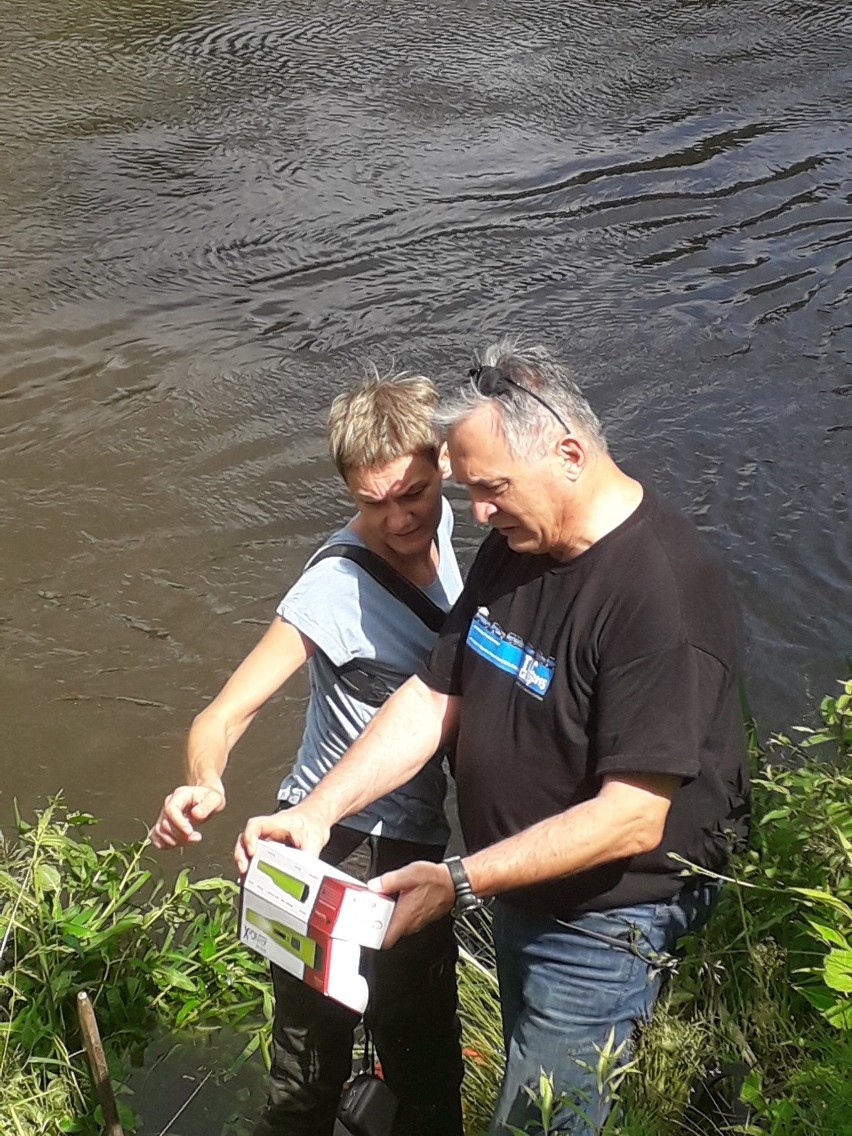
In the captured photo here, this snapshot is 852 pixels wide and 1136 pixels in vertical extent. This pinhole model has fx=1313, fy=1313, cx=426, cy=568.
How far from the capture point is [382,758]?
2762mm

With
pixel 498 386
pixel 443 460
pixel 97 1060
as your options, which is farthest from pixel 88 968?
pixel 498 386

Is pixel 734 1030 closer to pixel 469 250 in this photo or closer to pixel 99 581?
pixel 99 581

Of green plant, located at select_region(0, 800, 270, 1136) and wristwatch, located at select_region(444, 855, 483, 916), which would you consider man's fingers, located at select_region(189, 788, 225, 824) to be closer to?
wristwatch, located at select_region(444, 855, 483, 916)

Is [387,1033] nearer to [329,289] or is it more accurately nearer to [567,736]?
[567,736]

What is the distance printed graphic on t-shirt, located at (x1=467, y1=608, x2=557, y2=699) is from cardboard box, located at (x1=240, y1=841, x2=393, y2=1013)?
1.63ft

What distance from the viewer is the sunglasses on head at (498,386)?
2514mm

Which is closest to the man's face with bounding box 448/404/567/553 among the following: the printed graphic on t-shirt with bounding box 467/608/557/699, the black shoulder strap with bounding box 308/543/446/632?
the printed graphic on t-shirt with bounding box 467/608/557/699

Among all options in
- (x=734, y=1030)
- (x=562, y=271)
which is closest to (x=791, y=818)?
(x=734, y=1030)

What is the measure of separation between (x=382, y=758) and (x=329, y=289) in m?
5.68

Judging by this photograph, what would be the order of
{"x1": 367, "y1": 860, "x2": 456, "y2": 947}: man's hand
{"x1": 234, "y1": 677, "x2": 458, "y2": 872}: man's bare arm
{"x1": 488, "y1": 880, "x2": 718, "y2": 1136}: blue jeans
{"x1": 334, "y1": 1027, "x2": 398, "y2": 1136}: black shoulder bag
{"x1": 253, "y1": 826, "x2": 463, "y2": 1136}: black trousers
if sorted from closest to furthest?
{"x1": 367, "y1": 860, "x2": 456, "y2": 947}: man's hand
{"x1": 488, "y1": 880, "x2": 718, "y2": 1136}: blue jeans
{"x1": 234, "y1": 677, "x2": 458, "y2": 872}: man's bare arm
{"x1": 253, "y1": 826, "x2": 463, "y2": 1136}: black trousers
{"x1": 334, "y1": 1027, "x2": 398, "y2": 1136}: black shoulder bag

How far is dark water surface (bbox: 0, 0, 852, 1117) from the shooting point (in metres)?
5.61

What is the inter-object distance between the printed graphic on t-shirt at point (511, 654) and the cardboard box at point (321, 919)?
0.50 metres

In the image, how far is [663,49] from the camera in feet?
36.1

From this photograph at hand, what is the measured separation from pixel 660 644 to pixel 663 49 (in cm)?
986
